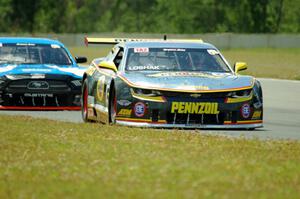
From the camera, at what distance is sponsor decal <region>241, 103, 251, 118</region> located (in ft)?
49.3

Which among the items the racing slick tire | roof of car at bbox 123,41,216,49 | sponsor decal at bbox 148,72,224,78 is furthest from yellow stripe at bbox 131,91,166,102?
roof of car at bbox 123,41,216,49

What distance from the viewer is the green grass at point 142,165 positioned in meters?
8.27

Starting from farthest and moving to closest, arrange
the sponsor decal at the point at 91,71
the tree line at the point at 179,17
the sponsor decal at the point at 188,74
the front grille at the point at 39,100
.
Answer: the tree line at the point at 179,17, the front grille at the point at 39,100, the sponsor decal at the point at 91,71, the sponsor decal at the point at 188,74

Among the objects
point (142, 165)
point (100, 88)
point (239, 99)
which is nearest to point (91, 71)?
point (100, 88)

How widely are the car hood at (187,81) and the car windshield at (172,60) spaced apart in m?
0.42

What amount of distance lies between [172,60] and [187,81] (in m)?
1.22

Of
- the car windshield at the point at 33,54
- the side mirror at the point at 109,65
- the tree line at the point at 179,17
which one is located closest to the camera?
the side mirror at the point at 109,65

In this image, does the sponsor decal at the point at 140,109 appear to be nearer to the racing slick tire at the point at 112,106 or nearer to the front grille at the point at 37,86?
the racing slick tire at the point at 112,106

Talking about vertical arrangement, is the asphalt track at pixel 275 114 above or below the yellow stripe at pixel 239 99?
below

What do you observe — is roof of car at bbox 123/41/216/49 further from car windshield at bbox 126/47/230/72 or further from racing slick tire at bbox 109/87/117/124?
racing slick tire at bbox 109/87/117/124

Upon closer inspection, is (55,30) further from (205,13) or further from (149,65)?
(149,65)

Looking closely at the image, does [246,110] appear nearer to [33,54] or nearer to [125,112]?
[125,112]

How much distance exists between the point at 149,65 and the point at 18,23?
250 feet

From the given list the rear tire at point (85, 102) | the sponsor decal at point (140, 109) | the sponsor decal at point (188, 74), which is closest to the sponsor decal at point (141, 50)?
the sponsor decal at point (188, 74)
